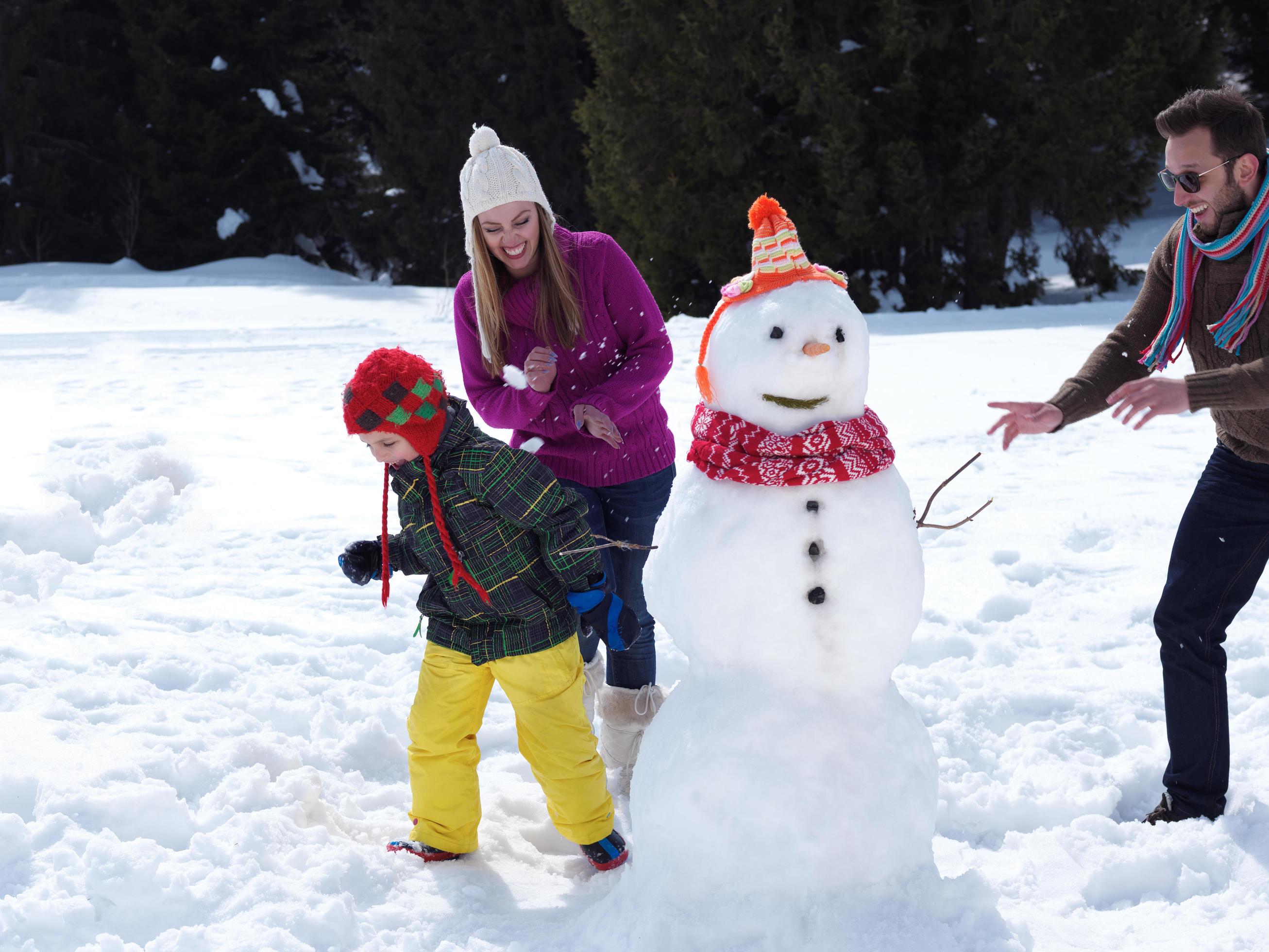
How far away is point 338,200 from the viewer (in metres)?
20.6

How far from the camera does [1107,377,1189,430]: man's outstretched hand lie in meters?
2.43

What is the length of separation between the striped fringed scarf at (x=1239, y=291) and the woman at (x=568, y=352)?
1.25m

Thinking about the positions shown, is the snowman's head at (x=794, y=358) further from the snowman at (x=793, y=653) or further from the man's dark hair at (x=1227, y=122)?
the man's dark hair at (x=1227, y=122)

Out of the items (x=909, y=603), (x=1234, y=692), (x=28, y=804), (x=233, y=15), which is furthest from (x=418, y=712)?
(x=233, y=15)

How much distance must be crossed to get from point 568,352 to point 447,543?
0.65 meters

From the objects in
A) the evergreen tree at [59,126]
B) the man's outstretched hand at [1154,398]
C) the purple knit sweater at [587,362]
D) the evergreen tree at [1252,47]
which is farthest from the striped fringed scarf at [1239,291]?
the evergreen tree at [59,126]

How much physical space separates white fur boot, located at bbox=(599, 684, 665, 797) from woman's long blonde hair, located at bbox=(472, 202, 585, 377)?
1006mm

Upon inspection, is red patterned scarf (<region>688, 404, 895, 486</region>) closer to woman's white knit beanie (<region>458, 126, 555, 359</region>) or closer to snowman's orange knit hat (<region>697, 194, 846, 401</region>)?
snowman's orange knit hat (<region>697, 194, 846, 401</region>)

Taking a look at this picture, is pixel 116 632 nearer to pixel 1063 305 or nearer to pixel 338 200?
pixel 1063 305

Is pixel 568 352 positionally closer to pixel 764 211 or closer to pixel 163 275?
pixel 764 211

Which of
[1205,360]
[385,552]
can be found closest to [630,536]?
[385,552]

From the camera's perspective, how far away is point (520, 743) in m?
2.93

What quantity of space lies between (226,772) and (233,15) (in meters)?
20.6

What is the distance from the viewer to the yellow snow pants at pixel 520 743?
286 centimetres
